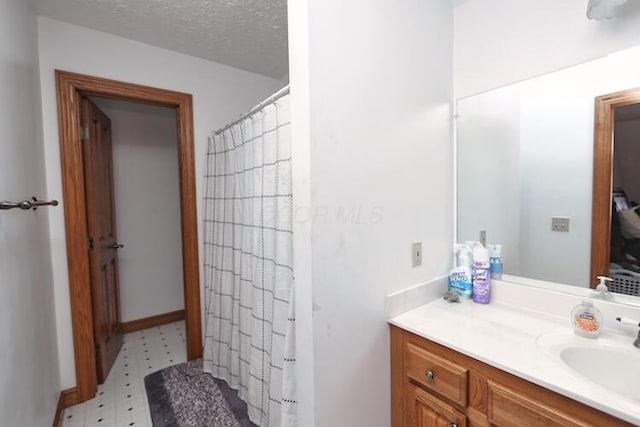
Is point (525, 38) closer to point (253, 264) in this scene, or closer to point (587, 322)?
point (587, 322)

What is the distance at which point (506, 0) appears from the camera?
132 cm

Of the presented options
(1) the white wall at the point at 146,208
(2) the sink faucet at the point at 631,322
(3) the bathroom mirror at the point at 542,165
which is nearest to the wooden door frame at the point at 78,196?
(1) the white wall at the point at 146,208

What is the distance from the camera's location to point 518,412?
2.82ft

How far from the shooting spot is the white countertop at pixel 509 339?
2.43ft

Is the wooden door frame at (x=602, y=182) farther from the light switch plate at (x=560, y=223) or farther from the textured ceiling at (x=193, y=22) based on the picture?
the textured ceiling at (x=193, y=22)

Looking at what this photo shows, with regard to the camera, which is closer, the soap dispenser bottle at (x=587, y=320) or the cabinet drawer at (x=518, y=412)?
the cabinet drawer at (x=518, y=412)

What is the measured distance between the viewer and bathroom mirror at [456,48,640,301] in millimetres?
1114

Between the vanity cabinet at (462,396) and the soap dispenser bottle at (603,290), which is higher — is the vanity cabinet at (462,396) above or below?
below

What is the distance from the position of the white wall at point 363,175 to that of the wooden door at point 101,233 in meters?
1.66

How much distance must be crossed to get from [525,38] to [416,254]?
3.47 feet

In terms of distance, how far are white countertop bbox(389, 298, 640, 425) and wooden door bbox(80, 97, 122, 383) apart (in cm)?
198

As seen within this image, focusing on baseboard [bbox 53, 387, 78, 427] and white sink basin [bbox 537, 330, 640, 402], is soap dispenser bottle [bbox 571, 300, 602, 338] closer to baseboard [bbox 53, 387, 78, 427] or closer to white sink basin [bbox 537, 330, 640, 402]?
white sink basin [bbox 537, 330, 640, 402]

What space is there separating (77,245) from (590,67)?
2769 millimetres

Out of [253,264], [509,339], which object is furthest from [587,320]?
[253,264]
